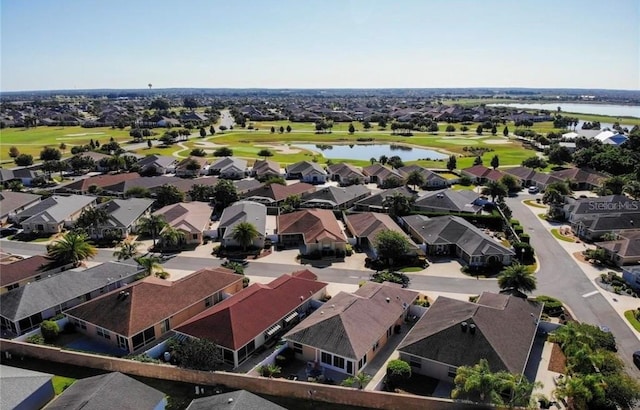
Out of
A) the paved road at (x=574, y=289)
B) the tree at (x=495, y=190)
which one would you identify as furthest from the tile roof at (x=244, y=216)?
the tree at (x=495, y=190)

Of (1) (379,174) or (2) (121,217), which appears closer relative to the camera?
(2) (121,217)

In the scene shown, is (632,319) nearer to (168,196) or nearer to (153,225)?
(153,225)

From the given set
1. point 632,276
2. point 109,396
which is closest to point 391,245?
point 632,276

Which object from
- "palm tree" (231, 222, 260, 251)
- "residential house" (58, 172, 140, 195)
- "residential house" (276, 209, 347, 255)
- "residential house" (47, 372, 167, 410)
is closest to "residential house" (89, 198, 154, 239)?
"residential house" (58, 172, 140, 195)

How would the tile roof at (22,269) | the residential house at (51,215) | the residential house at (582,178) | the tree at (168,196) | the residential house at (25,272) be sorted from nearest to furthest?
1. the residential house at (25,272)
2. the tile roof at (22,269)
3. the residential house at (51,215)
4. the tree at (168,196)
5. the residential house at (582,178)

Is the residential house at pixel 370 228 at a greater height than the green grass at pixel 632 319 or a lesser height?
greater

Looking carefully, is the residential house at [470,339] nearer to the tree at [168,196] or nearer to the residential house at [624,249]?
the residential house at [624,249]
